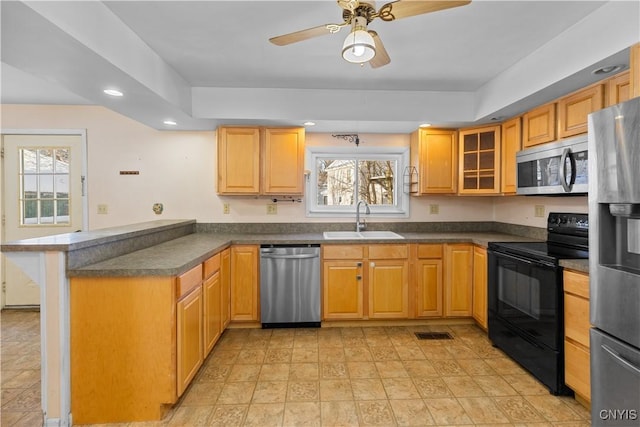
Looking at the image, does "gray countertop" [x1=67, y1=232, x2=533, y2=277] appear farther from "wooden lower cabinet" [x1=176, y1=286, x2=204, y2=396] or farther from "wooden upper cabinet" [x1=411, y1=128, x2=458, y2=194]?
"wooden upper cabinet" [x1=411, y1=128, x2=458, y2=194]

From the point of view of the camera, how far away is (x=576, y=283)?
1.84 metres

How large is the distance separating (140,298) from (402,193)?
2844 mm

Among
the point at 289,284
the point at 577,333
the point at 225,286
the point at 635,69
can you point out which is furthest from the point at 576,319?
the point at 225,286

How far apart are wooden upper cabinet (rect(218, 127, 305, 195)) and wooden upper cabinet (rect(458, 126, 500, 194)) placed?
1711 mm

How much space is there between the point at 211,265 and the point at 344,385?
1.32 meters

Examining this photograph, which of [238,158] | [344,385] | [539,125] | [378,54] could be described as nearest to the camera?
[378,54]

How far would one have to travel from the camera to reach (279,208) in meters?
3.52

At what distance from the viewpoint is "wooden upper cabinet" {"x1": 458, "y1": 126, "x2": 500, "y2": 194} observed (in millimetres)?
3021

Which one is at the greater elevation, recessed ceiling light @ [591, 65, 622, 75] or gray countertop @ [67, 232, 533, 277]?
recessed ceiling light @ [591, 65, 622, 75]

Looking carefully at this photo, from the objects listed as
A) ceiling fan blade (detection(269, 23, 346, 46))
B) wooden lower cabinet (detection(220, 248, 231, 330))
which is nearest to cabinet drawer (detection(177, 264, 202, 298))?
wooden lower cabinet (detection(220, 248, 231, 330))

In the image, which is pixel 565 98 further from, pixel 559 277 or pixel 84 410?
pixel 84 410

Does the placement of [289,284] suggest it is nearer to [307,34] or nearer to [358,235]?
[358,235]

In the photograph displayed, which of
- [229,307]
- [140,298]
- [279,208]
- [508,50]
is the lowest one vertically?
[229,307]

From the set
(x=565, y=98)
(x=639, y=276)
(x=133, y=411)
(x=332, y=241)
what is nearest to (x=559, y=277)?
(x=639, y=276)
